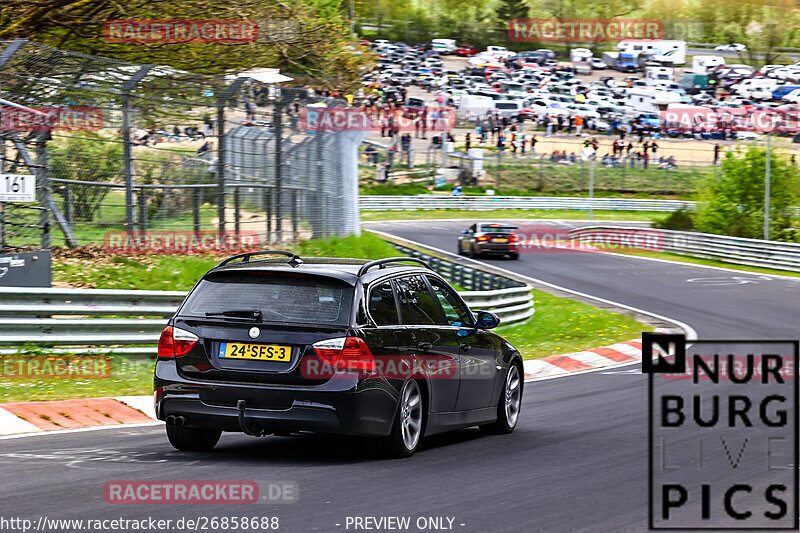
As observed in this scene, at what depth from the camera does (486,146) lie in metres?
69.5

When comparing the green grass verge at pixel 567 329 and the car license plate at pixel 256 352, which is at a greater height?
the car license plate at pixel 256 352

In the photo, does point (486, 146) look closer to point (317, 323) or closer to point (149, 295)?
point (149, 295)

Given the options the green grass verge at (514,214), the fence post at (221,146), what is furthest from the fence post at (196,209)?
the green grass verge at (514,214)

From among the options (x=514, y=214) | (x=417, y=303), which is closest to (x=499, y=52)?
(x=514, y=214)

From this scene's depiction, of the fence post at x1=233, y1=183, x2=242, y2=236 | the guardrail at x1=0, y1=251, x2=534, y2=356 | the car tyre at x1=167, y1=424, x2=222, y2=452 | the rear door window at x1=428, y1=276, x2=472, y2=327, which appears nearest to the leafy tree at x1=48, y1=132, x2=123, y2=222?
the fence post at x1=233, y1=183, x2=242, y2=236

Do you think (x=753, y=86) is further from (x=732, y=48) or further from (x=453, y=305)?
(x=453, y=305)

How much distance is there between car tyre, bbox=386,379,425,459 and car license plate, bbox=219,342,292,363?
92cm

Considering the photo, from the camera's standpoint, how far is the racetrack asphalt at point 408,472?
5711mm

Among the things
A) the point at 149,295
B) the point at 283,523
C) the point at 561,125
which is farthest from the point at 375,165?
the point at 283,523

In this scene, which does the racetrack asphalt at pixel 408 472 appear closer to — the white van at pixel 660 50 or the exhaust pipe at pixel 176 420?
the exhaust pipe at pixel 176 420

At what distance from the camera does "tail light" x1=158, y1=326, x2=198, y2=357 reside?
7.48 metres

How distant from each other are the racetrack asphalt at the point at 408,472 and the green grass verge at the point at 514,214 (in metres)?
50.0

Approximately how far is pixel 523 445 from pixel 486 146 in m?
61.5

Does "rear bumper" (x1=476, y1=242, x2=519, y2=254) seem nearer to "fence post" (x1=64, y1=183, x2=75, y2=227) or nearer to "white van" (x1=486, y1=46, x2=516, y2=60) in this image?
"fence post" (x1=64, y1=183, x2=75, y2=227)
